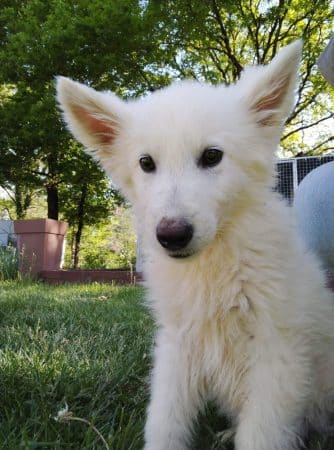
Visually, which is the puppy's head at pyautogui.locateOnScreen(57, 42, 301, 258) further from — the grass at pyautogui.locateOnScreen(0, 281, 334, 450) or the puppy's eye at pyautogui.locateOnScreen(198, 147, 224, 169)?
the grass at pyautogui.locateOnScreen(0, 281, 334, 450)

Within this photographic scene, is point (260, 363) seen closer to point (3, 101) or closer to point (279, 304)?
point (279, 304)

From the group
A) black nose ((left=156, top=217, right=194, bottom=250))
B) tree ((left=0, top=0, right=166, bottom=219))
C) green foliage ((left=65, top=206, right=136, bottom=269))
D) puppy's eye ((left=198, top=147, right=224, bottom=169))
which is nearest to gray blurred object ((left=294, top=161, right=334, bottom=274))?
puppy's eye ((left=198, top=147, right=224, bottom=169))

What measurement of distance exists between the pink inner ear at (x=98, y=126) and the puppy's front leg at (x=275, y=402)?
127 centimetres

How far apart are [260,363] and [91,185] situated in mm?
18433

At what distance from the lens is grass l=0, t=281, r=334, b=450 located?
2049 mm

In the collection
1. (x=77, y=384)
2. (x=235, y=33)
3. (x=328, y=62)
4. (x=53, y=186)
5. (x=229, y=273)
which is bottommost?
(x=77, y=384)

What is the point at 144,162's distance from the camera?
2.24 m

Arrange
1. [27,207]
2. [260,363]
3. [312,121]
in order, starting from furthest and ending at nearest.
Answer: [27,207] → [312,121] → [260,363]

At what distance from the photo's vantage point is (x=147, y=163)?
2.23 m

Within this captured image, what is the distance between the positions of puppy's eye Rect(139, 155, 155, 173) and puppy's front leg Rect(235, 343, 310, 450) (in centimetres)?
90

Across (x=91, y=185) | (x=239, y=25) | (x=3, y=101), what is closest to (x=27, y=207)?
(x=91, y=185)

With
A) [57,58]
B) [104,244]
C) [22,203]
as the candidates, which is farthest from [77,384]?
[22,203]

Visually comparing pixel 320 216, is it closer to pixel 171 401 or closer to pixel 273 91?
pixel 273 91

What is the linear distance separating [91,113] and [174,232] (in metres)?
0.91
